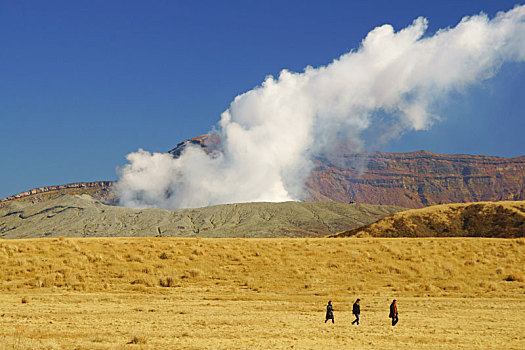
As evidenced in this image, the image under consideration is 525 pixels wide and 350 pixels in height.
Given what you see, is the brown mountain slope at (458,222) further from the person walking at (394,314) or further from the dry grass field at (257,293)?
the person walking at (394,314)

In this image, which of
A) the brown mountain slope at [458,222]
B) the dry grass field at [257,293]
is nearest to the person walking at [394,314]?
the dry grass field at [257,293]

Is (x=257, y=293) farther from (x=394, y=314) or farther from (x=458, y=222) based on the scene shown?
(x=458, y=222)

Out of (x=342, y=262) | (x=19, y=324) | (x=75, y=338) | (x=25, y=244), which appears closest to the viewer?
(x=75, y=338)

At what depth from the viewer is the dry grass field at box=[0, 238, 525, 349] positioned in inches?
796

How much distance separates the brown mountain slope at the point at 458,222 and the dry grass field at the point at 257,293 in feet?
94.6

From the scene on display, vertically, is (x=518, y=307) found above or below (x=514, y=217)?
below

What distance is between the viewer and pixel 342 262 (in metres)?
43.2

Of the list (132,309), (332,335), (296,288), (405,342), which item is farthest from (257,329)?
(296,288)

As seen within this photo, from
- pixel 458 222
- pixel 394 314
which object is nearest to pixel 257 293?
pixel 394 314

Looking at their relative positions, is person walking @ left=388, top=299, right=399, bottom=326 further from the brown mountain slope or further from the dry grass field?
the brown mountain slope

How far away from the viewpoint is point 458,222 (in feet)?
270

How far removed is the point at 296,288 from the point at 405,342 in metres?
17.2

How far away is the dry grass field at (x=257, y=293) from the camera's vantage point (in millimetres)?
20219

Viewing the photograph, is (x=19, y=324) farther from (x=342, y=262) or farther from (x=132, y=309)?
(x=342, y=262)
